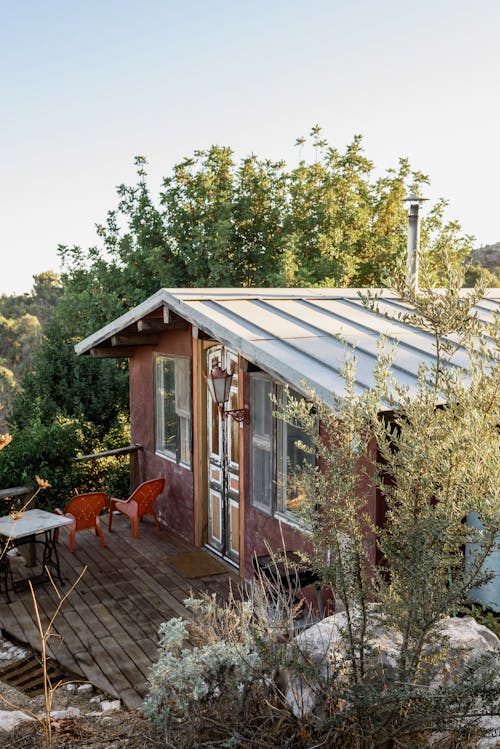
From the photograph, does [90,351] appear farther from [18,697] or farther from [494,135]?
[494,135]

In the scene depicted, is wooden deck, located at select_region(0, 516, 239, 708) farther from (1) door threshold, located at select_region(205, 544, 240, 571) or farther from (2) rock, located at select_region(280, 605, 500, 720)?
(2) rock, located at select_region(280, 605, 500, 720)

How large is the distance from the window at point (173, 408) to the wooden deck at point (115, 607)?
45.8 inches

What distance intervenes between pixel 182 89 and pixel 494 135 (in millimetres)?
10790

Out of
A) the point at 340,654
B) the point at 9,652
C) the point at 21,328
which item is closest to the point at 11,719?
the point at 9,652

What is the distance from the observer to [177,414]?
832 cm

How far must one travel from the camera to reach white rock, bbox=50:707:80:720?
4.00 m

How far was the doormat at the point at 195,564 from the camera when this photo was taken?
6.98 metres

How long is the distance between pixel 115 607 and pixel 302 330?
317 centimetres

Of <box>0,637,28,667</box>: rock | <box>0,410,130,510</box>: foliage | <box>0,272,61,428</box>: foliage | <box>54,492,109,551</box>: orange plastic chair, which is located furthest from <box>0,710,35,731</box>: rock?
<box>0,272,61,428</box>: foliage

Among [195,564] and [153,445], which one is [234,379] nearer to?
[195,564]

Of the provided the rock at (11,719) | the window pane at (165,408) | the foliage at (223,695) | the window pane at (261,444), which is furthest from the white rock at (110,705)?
the window pane at (165,408)

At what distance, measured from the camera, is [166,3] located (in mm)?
11258

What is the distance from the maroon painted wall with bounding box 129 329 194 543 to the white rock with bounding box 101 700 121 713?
3.45 m

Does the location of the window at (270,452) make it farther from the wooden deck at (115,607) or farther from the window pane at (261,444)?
the wooden deck at (115,607)
